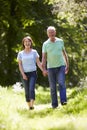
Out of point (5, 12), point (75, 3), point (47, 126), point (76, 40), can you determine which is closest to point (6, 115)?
point (47, 126)

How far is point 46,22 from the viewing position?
1216 inches

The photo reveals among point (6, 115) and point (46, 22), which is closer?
point (6, 115)

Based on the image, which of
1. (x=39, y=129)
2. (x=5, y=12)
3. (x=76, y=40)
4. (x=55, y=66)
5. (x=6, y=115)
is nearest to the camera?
(x=39, y=129)

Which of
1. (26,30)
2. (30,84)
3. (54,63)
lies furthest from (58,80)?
(26,30)

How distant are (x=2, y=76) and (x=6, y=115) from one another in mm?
22565

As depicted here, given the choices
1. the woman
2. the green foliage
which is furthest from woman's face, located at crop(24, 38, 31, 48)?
the green foliage

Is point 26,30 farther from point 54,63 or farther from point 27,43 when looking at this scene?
point 54,63

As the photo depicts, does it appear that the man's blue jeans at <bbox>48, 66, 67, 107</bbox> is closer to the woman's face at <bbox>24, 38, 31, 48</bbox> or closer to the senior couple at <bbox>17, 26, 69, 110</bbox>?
the senior couple at <bbox>17, 26, 69, 110</bbox>

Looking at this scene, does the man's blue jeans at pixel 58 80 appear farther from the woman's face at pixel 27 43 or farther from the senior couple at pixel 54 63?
the woman's face at pixel 27 43

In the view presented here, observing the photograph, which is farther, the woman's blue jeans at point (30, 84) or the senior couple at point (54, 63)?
the woman's blue jeans at point (30, 84)

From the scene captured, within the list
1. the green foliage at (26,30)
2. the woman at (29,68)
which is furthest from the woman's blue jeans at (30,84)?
the green foliage at (26,30)

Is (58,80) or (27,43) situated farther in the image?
(27,43)

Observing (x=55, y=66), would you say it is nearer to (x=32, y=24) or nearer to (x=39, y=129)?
(x=39, y=129)

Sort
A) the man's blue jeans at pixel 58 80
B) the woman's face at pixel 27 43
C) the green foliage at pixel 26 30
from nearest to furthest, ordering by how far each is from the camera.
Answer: the man's blue jeans at pixel 58 80 → the woman's face at pixel 27 43 → the green foliage at pixel 26 30
